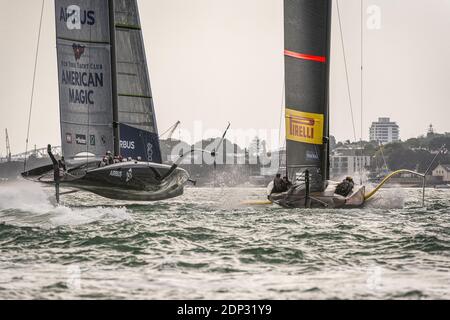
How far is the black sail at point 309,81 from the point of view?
26688 mm

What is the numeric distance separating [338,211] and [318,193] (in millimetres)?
956

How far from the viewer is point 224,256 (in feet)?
46.7

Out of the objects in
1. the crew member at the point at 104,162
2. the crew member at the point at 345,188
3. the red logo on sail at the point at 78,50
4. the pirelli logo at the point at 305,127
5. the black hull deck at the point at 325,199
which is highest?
the red logo on sail at the point at 78,50

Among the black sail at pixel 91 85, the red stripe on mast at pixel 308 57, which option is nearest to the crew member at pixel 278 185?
the red stripe on mast at pixel 308 57

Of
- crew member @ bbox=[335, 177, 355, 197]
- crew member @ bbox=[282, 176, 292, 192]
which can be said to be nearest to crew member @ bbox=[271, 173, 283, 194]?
crew member @ bbox=[282, 176, 292, 192]

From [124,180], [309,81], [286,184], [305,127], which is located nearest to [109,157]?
[124,180]

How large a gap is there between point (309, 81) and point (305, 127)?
1.57 m

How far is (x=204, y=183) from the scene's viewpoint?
153 meters

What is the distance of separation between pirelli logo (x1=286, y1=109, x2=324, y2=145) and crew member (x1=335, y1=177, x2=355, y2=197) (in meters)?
1.82

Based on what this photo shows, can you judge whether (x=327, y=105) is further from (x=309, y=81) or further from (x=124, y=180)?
(x=124, y=180)

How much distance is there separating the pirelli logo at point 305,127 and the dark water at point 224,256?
3969 mm

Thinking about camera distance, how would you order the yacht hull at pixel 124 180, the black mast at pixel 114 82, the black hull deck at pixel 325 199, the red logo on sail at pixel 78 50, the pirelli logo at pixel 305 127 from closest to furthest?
the black hull deck at pixel 325 199, the yacht hull at pixel 124 180, the pirelli logo at pixel 305 127, the red logo on sail at pixel 78 50, the black mast at pixel 114 82

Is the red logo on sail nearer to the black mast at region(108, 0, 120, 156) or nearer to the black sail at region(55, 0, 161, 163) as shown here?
the black sail at region(55, 0, 161, 163)

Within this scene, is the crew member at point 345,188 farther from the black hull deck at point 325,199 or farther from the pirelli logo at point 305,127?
the pirelli logo at point 305,127
